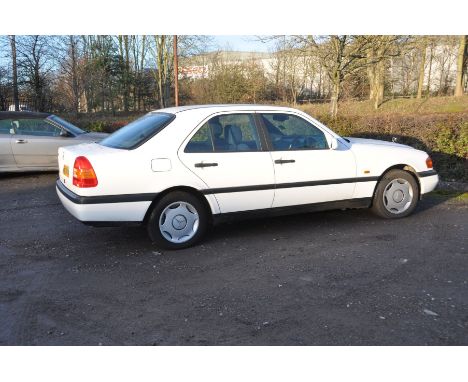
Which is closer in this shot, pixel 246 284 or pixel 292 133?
pixel 246 284

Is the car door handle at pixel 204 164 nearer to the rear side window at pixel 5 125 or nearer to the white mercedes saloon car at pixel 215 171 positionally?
the white mercedes saloon car at pixel 215 171

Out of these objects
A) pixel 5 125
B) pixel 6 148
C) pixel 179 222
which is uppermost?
pixel 5 125

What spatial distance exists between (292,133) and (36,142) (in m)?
6.23

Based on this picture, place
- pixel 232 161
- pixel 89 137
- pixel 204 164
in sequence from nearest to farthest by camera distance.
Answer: pixel 204 164
pixel 232 161
pixel 89 137

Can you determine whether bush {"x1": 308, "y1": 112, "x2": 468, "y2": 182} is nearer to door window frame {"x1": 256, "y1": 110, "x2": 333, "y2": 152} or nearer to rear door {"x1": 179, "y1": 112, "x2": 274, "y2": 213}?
door window frame {"x1": 256, "y1": 110, "x2": 333, "y2": 152}

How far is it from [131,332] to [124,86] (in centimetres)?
2753

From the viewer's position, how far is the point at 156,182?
4.43 meters

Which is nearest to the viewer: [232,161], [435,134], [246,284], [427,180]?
[246,284]

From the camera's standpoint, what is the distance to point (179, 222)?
4.66m

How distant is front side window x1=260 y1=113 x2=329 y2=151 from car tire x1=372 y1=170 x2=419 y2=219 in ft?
3.47

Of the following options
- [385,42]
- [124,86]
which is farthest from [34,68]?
[385,42]

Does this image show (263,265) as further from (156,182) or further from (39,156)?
(39,156)

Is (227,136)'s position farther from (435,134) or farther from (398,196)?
(435,134)

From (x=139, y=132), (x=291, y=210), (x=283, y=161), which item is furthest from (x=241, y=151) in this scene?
(x=139, y=132)
